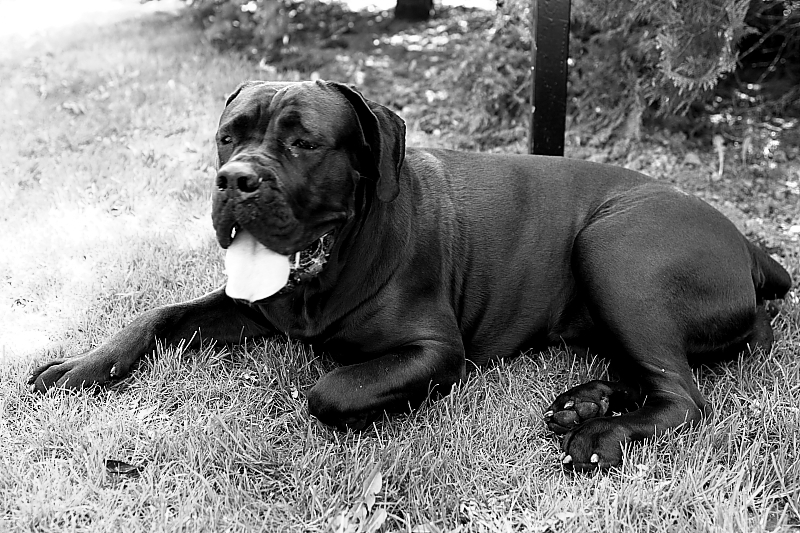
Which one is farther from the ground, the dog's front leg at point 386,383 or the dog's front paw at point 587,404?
the dog's front leg at point 386,383

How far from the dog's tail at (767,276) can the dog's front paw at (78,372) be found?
2.62 m

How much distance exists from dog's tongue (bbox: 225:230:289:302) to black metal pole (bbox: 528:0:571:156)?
2.30m

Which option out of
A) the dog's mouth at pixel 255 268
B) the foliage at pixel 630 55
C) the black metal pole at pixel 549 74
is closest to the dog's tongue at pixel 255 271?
the dog's mouth at pixel 255 268

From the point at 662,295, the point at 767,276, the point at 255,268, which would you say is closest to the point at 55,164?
the point at 255,268

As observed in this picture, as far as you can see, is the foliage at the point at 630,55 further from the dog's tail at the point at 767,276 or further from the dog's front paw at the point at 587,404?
the dog's front paw at the point at 587,404

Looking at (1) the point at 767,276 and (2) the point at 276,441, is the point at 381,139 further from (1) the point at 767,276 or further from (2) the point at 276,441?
(1) the point at 767,276

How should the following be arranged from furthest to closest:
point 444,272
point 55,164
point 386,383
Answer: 1. point 55,164
2. point 444,272
3. point 386,383

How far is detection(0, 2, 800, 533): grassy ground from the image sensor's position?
2334mm

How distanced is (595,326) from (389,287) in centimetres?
89

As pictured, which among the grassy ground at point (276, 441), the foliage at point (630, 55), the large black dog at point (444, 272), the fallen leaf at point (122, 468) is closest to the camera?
the grassy ground at point (276, 441)

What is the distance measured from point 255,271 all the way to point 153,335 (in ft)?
2.23

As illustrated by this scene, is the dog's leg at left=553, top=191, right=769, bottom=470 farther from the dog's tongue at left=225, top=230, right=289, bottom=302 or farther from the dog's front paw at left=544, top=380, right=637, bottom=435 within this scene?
the dog's tongue at left=225, top=230, right=289, bottom=302

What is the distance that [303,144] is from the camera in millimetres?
2707

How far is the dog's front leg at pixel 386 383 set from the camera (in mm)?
2709
